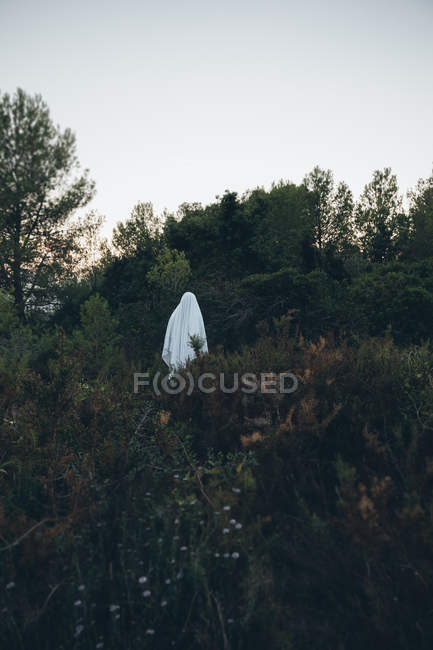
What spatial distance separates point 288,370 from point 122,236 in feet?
118

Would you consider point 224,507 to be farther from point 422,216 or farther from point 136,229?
point 136,229

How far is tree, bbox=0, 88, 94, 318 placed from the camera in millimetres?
18266

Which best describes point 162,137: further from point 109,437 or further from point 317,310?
point 109,437

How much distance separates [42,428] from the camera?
2.53m

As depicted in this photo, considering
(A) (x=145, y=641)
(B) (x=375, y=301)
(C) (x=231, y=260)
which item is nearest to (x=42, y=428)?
(A) (x=145, y=641)

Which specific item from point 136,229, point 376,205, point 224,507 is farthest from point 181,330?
point 136,229

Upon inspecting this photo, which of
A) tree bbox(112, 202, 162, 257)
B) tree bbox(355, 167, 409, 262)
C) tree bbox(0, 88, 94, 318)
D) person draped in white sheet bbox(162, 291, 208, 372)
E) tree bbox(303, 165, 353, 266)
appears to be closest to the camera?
person draped in white sheet bbox(162, 291, 208, 372)

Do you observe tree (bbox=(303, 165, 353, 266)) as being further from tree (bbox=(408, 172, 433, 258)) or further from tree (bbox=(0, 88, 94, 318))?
tree (bbox=(0, 88, 94, 318))

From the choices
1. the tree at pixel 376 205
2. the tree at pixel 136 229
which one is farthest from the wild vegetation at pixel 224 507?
the tree at pixel 136 229

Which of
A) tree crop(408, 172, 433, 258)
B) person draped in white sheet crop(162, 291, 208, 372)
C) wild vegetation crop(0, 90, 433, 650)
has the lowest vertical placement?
wild vegetation crop(0, 90, 433, 650)

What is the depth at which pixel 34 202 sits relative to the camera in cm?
1916

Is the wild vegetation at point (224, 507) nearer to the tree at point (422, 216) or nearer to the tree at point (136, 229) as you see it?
the tree at point (422, 216)

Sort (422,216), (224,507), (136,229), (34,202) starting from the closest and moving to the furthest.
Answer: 1. (224,507)
2. (34,202)
3. (422,216)
4. (136,229)

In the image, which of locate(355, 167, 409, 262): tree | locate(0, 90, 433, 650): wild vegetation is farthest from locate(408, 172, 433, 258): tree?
locate(0, 90, 433, 650): wild vegetation
